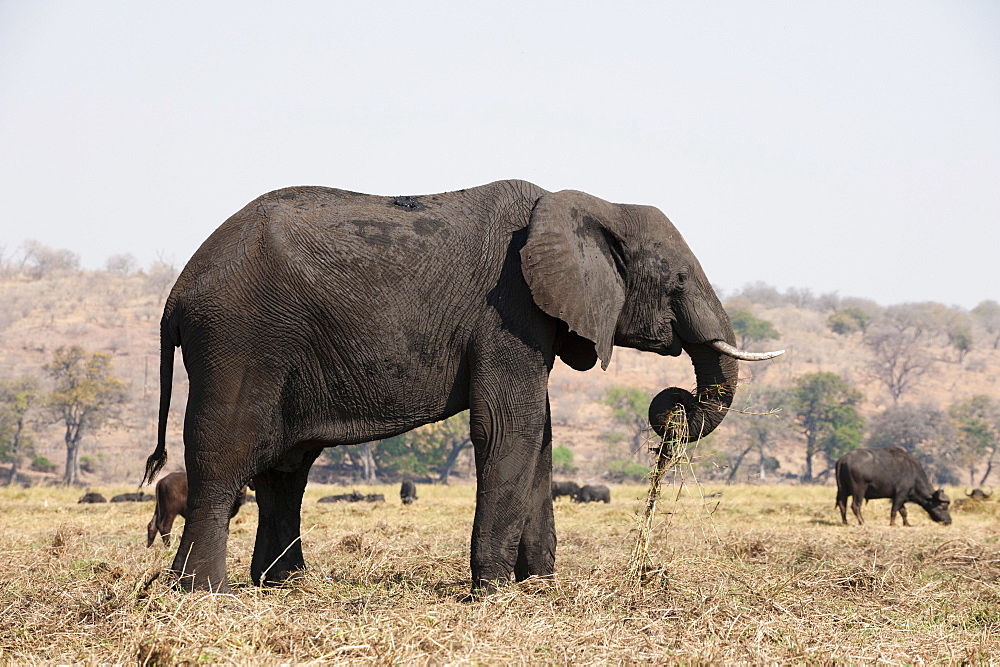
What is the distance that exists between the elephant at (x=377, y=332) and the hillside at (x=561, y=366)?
149ft

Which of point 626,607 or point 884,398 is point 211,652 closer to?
point 626,607

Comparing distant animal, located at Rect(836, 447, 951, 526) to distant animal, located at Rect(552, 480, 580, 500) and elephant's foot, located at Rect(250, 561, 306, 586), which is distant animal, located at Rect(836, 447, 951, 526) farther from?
elephant's foot, located at Rect(250, 561, 306, 586)

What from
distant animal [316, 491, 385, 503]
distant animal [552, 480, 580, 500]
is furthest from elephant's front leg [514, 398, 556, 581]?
distant animal [552, 480, 580, 500]

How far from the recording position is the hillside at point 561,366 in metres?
61.8

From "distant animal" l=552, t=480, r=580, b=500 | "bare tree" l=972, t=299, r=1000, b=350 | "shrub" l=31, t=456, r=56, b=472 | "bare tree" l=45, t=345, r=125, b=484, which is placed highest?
"bare tree" l=972, t=299, r=1000, b=350

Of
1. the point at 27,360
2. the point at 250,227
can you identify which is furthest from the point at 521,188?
the point at 27,360

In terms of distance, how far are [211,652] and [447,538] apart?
7.84 m

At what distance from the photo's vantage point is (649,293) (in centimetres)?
827

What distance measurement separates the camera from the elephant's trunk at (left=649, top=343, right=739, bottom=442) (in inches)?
331

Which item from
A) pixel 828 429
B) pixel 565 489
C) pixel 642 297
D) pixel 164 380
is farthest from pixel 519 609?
pixel 828 429

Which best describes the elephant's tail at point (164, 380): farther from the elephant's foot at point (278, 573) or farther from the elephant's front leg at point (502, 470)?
the elephant's front leg at point (502, 470)

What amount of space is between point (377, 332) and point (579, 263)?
4.98 ft

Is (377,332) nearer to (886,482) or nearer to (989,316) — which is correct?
(886,482)

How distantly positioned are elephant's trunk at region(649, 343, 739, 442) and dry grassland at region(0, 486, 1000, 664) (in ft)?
2.28
